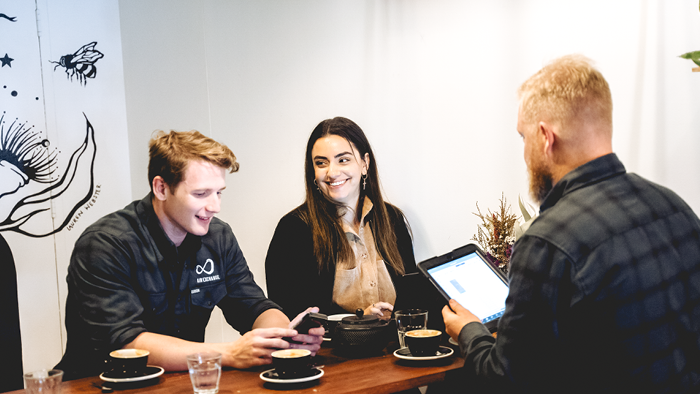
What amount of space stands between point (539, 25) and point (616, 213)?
4.92 ft

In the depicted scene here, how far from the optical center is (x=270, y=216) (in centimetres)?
359

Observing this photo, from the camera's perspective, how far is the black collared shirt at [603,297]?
122cm

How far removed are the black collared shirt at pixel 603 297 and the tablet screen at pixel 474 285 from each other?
0.58 meters

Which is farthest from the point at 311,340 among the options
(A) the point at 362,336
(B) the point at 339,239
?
(B) the point at 339,239

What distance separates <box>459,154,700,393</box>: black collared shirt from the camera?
1.22m

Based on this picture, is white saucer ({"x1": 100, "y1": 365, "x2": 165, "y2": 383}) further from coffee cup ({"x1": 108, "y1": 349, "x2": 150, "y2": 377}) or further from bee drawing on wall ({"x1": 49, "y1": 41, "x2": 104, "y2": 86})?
bee drawing on wall ({"x1": 49, "y1": 41, "x2": 104, "y2": 86})

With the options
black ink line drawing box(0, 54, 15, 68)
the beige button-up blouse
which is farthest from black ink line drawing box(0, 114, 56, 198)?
the beige button-up blouse

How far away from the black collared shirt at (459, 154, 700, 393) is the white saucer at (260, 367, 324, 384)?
487mm

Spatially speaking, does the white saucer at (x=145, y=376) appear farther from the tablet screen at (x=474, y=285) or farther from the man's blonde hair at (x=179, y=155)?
the tablet screen at (x=474, y=285)

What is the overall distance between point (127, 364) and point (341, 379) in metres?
0.58

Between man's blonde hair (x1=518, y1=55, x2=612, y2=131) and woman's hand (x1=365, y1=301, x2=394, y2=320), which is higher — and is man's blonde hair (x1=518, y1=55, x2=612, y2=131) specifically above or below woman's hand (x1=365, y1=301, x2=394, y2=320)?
above

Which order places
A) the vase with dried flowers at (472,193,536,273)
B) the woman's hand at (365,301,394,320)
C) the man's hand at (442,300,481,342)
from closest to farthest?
the man's hand at (442,300,481,342) → the woman's hand at (365,301,394,320) → the vase with dried flowers at (472,193,536,273)

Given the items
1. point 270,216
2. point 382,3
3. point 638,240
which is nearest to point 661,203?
point 638,240

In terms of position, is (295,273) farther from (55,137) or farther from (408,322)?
(55,137)
